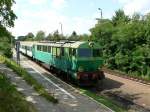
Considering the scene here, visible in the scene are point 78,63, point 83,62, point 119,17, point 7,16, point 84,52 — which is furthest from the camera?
point 119,17

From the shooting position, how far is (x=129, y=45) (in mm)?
36219

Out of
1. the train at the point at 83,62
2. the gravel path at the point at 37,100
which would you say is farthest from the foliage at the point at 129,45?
the gravel path at the point at 37,100

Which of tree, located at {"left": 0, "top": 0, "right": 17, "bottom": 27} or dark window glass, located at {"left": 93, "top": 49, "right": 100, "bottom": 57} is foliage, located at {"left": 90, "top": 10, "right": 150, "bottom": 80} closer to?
dark window glass, located at {"left": 93, "top": 49, "right": 100, "bottom": 57}

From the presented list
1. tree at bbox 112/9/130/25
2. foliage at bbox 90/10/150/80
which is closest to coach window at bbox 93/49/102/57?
foliage at bbox 90/10/150/80

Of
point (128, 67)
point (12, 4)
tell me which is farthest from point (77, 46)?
point (128, 67)

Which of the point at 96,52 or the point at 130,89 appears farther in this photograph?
the point at 96,52

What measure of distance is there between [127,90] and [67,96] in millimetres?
5594

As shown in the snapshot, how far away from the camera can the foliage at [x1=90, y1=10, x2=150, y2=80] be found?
32778 millimetres

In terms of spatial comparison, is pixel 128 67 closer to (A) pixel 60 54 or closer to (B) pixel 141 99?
(A) pixel 60 54

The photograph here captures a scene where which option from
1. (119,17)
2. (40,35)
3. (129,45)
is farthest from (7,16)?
(40,35)

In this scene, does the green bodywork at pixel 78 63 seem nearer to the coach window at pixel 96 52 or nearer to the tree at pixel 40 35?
the coach window at pixel 96 52

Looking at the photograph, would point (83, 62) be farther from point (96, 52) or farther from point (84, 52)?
point (96, 52)

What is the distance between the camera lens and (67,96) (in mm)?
19969

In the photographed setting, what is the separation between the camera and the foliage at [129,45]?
32.8 metres
